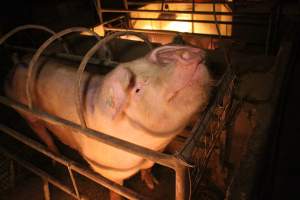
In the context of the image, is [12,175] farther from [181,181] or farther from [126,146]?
[181,181]

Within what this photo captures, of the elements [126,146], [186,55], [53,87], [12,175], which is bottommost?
[12,175]

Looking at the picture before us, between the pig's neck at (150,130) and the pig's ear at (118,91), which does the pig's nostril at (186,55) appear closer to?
the pig's ear at (118,91)

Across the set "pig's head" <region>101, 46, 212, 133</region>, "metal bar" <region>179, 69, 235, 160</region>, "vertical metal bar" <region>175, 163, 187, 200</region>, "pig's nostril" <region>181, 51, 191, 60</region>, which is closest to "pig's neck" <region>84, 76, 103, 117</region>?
"pig's head" <region>101, 46, 212, 133</region>

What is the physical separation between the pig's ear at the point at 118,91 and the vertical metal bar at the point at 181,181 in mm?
698

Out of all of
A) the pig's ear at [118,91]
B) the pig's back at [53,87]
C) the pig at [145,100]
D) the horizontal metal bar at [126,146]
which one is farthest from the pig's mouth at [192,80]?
the pig's back at [53,87]

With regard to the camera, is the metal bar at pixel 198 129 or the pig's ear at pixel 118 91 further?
the pig's ear at pixel 118 91

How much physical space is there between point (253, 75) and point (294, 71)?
1.59ft

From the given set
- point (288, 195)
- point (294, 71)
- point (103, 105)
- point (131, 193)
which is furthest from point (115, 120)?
point (294, 71)

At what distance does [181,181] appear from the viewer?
1.26 meters

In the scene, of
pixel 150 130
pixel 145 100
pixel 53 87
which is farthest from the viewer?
pixel 53 87

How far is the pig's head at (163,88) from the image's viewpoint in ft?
5.41

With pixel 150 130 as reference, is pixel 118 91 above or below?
above

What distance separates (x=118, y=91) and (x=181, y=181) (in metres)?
0.75

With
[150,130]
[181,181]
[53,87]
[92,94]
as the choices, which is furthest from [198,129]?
[53,87]
